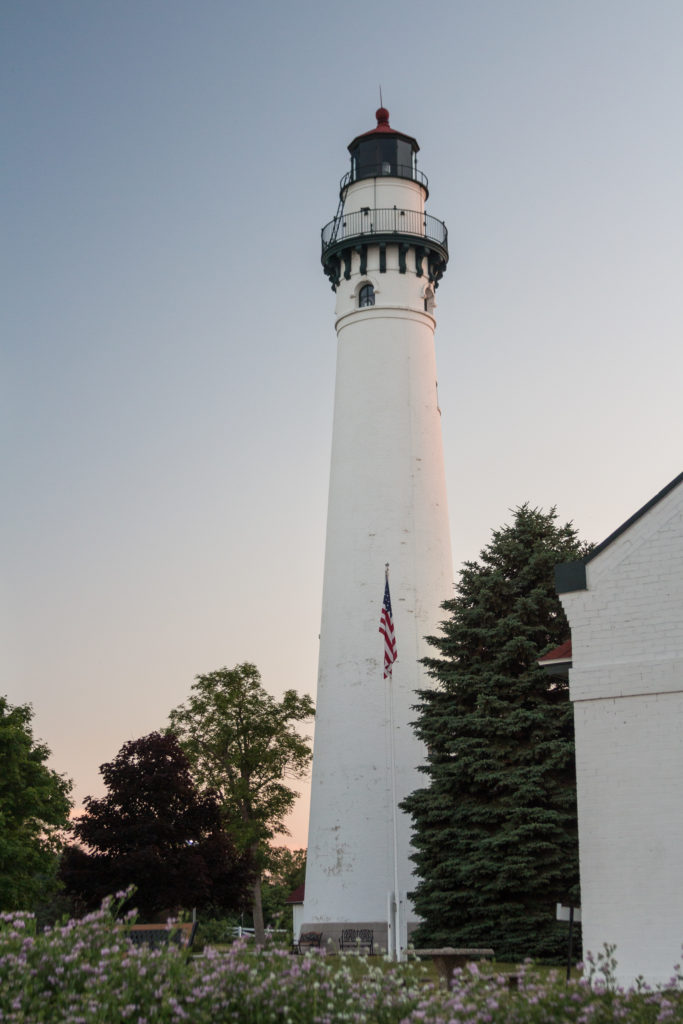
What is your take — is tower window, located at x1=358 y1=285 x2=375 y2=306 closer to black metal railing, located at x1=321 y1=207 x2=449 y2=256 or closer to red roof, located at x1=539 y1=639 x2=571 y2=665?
black metal railing, located at x1=321 y1=207 x2=449 y2=256

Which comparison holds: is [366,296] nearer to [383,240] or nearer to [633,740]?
[383,240]


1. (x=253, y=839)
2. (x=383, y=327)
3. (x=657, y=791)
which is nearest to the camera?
(x=657, y=791)

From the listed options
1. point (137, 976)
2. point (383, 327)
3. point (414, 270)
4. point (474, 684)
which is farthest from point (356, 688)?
point (137, 976)

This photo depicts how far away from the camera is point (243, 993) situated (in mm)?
12195

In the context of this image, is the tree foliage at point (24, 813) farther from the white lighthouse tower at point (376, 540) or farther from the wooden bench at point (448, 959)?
the wooden bench at point (448, 959)

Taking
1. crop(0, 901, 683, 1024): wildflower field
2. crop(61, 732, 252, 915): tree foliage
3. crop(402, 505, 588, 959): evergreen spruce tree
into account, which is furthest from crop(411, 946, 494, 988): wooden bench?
crop(61, 732, 252, 915): tree foliage

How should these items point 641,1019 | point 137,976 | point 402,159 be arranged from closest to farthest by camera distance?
point 641,1019 → point 137,976 → point 402,159

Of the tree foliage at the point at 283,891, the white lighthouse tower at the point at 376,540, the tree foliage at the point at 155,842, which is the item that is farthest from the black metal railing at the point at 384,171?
the tree foliage at the point at 283,891

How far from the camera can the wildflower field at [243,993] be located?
37.7 feet

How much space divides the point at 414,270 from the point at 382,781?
1773 centimetres

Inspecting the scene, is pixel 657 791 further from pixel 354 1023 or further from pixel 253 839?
Answer: pixel 253 839

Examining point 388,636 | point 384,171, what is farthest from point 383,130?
point 388,636

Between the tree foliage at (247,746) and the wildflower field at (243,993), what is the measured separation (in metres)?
38.5

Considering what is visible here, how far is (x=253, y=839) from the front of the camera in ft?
164
